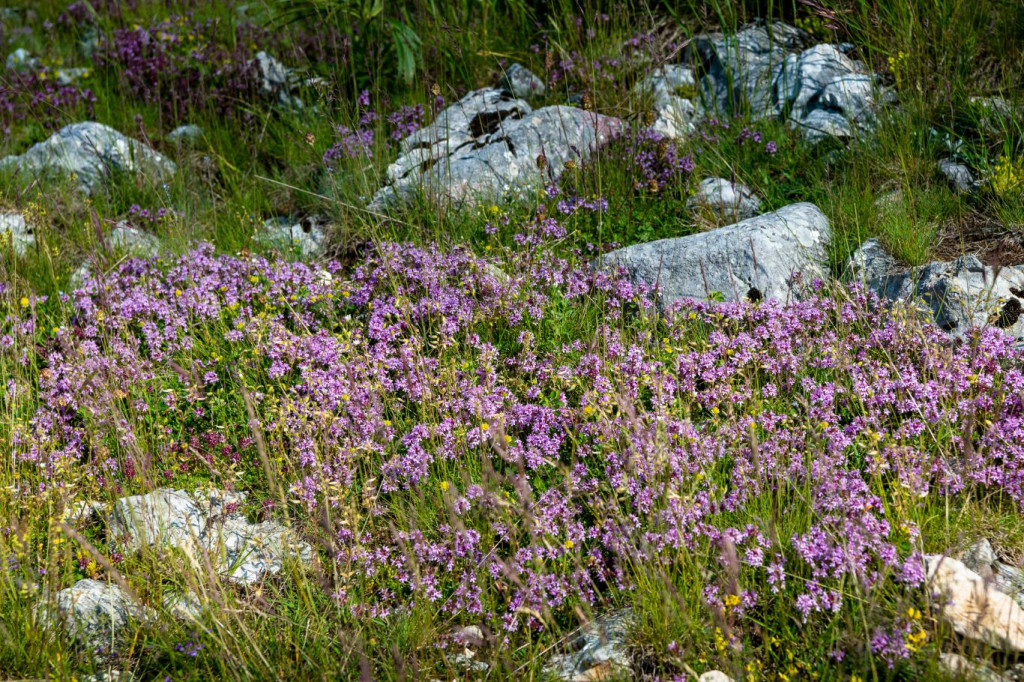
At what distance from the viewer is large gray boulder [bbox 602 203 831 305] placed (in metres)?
4.62

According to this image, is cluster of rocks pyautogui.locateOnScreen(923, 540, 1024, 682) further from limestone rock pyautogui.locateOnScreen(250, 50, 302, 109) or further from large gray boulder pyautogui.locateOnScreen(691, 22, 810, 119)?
limestone rock pyautogui.locateOnScreen(250, 50, 302, 109)

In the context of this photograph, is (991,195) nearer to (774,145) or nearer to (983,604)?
(774,145)

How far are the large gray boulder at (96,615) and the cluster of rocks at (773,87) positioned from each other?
4319mm

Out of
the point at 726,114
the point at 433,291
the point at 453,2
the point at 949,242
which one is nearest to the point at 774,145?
the point at 726,114

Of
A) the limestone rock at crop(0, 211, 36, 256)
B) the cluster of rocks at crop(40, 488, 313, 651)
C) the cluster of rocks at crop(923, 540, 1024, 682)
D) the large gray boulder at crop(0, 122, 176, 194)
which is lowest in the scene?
the cluster of rocks at crop(923, 540, 1024, 682)

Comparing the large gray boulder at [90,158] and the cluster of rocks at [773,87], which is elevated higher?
the large gray boulder at [90,158]

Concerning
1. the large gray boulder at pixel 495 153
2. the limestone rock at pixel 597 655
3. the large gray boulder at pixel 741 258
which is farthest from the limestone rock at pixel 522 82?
the limestone rock at pixel 597 655

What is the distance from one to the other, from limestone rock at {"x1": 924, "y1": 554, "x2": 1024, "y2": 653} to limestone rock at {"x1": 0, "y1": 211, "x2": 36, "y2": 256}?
216 inches

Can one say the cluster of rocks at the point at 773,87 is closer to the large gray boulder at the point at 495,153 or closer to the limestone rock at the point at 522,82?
the large gray boulder at the point at 495,153

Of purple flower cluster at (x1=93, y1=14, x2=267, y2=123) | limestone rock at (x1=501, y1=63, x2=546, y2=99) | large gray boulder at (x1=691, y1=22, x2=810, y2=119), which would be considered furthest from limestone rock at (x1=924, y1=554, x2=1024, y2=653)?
purple flower cluster at (x1=93, y1=14, x2=267, y2=123)

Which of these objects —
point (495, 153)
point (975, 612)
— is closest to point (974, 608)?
point (975, 612)

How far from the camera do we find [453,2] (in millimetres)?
7090

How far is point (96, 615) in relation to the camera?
3154mm

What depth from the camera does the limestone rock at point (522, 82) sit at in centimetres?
666
